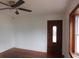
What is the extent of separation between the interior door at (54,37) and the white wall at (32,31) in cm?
24

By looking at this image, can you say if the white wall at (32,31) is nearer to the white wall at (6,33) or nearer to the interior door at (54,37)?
the interior door at (54,37)

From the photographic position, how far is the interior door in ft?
18.4

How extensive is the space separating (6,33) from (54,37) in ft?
9.51

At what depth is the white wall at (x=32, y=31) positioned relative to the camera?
233 inches

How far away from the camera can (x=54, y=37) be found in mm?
5734

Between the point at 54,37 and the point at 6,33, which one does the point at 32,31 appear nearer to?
the point at 54,37

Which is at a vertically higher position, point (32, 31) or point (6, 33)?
point (32, 31)

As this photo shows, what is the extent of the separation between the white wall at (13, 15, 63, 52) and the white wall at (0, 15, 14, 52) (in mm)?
367

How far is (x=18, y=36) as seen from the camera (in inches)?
266

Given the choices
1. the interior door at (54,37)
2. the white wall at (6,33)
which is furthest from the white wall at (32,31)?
the white wall at (6,33)

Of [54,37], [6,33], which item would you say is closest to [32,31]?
[54,37]

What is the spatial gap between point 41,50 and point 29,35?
1.19m

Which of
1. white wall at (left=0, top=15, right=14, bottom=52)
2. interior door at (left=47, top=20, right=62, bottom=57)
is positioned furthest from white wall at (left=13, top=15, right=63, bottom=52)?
white wall at (left=0, top=15, right=14, bottom=52)

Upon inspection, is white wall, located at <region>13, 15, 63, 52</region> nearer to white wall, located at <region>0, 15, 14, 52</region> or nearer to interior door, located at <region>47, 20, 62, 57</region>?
interior door, located at <region>47, 20, 62, 57</region>
